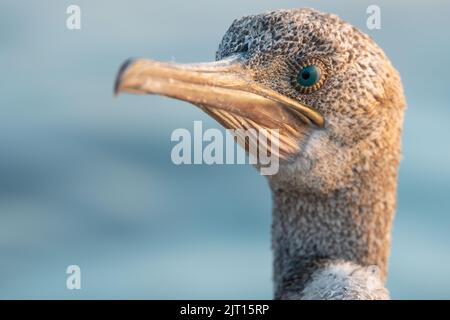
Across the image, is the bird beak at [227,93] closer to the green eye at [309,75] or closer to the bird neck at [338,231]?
the green eye at [309,75]

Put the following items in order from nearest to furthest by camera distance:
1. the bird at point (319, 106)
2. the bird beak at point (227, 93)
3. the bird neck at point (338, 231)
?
the bird beak at point (227, 93)
the bird at point (319, 106)
the bird neck at point (338, 231)

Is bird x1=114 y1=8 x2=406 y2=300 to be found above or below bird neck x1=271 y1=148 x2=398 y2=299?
above

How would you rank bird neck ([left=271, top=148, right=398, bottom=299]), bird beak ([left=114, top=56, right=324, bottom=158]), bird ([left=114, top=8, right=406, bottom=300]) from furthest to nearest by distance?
bird neck ([left=271, top=148, right=398, bottom=299]), bird ([left=114, top=8, right=406, bottom=300]), bird beak ([left=114, top=56, right=324, bottom=158])

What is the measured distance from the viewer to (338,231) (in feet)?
23.3

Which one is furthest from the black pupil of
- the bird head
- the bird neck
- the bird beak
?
the bird neck

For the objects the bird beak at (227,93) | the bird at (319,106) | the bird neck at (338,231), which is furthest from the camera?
the bird neck at (338,231)

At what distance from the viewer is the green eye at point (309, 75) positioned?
6.64m

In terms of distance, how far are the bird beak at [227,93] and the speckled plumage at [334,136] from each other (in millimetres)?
63

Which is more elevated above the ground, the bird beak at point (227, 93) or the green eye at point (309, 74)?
the green eye at point (309, 74)

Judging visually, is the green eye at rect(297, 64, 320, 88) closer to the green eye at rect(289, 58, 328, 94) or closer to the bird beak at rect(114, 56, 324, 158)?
the green eye at rect(289, 58, 328, 94)

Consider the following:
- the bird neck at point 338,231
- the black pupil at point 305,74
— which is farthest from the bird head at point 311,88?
the bird neck at point 338,231

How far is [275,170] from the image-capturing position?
688 centimetres

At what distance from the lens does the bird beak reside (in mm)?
5918
